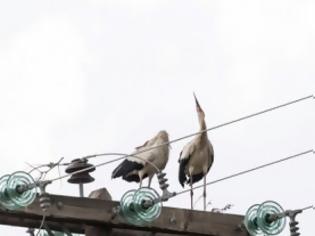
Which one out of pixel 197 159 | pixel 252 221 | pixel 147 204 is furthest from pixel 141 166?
pixel 147 204

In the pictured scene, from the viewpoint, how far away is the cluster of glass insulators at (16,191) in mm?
7984

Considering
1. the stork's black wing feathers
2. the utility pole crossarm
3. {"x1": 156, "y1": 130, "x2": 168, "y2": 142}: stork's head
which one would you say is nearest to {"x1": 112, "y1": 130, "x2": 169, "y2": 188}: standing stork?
the stork's black wing feathers

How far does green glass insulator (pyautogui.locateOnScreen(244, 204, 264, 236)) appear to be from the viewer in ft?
28.5

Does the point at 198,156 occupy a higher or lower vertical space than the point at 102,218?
higher

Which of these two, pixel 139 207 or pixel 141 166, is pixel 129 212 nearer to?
pixel 139 207

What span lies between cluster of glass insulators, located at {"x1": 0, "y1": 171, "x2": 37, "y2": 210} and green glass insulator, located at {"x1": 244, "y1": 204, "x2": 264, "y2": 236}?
1.57 m

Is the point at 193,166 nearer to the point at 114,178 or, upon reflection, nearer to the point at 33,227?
the point at 114,178

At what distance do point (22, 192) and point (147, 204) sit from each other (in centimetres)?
87

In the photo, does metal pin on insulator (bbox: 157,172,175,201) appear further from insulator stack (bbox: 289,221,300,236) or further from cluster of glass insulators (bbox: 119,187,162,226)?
insulator stack (bbox: 289,221,300,236)

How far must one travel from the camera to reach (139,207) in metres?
8.30

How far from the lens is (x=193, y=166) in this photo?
1404cm

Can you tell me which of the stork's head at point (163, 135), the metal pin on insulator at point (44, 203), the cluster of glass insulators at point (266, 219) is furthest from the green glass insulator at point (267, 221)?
the stork's head at point (163, 135)

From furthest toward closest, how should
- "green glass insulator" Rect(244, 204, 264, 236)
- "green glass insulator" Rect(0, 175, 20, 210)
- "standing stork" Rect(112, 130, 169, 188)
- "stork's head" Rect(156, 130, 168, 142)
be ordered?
"stork's head" Rect(156, 130, 168, 142)
"standing stork" Rect(112, 130, 169, 188)
"green glass insulator" Rect(244, 204, 264, 236)
"green glass insulator" Rect(0, 175, 20, 210)

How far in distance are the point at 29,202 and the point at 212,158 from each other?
6281 millimetres
